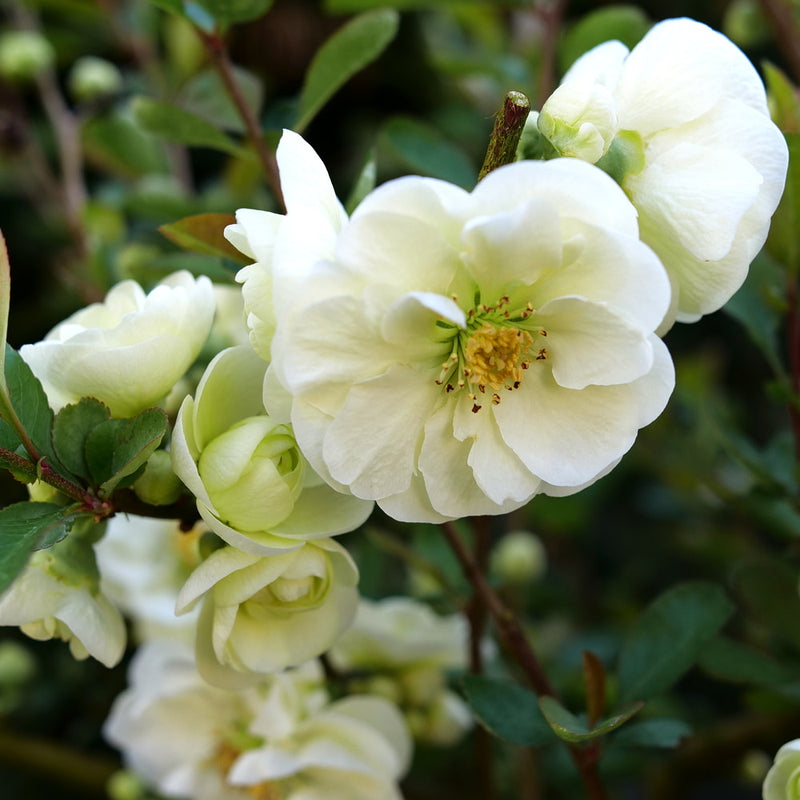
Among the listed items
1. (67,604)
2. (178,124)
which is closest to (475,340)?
(67,604)

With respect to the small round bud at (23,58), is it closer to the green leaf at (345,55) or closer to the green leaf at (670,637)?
the green leaf at (345,55)

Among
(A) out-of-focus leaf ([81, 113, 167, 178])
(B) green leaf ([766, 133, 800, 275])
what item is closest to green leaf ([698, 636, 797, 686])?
(B) green leaf ([766, 133, 800, 275])

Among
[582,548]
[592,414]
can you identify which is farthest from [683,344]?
[592,414]

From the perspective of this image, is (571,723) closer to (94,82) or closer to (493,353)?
(493,353)

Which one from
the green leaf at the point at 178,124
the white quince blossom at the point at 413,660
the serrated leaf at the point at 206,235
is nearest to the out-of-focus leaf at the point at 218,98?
the green leaf at the point at 178,124

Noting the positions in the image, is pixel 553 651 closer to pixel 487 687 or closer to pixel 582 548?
pixel 582 548

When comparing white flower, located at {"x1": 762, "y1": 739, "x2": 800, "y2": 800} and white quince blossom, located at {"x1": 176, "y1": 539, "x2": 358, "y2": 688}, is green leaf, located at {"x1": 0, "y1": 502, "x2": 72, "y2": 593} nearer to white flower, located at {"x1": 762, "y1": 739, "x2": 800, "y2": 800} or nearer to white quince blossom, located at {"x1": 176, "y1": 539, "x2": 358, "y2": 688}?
white quince blossom, located at {"x1": 176, "y1": 539, "x2": 358, "y2": 688}
